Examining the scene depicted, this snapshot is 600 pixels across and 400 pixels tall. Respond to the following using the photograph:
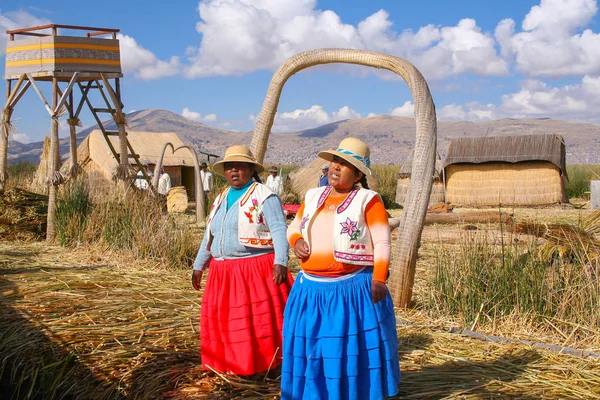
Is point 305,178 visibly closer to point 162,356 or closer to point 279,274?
point 162,356

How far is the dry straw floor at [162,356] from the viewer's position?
362cm

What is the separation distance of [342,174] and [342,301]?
23.8 inches

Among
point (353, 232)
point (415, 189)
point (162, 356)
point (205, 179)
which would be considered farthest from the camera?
point (205, 179)

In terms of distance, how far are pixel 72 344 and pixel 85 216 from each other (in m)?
4.87

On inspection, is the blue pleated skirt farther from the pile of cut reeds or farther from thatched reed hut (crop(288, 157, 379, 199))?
thatched reed hut (crop(288, 157, 379, 199))

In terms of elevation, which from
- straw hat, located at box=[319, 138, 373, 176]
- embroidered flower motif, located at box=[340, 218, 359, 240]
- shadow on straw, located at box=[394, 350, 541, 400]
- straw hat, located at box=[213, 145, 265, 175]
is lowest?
shadow on straw, located at box=[394, 350, 541, 400]

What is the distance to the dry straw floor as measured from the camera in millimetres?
3615

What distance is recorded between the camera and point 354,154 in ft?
10.3

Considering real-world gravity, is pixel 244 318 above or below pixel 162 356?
above

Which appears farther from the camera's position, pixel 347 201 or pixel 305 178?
pixel 305 178

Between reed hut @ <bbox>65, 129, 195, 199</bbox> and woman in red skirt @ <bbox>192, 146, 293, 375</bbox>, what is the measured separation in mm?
14421

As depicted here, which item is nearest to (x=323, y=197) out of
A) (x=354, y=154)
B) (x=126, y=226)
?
(x=354, y=154)

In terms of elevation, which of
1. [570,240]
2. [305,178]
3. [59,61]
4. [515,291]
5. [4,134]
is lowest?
[515,291]

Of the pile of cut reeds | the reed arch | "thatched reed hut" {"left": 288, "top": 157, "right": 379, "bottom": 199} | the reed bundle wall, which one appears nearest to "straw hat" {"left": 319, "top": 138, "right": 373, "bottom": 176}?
the reed arch
